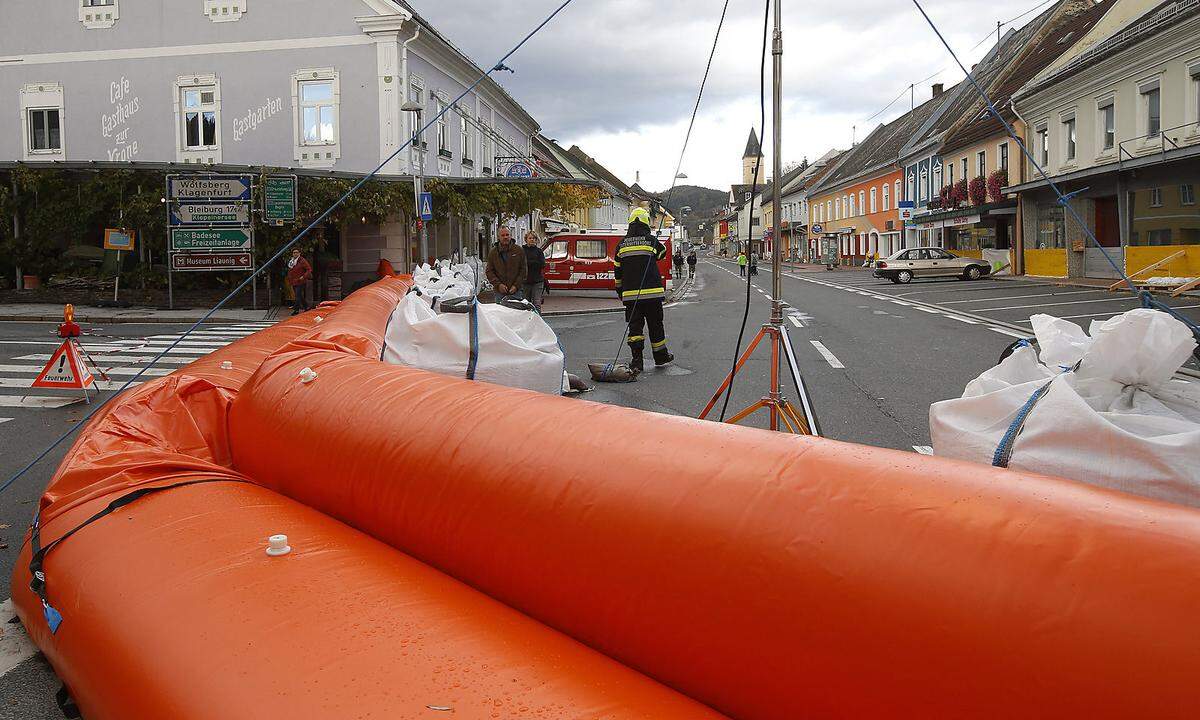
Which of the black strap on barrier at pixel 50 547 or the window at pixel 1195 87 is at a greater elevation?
the window at pixel 1195 87

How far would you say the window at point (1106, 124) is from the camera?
2761 centimetres

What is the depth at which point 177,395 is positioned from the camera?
13.4 feet

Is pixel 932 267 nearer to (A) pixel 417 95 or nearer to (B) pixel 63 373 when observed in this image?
(A) pixel 417 95

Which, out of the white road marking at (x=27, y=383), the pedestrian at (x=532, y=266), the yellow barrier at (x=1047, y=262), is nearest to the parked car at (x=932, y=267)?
the yellow barrier at (x=1047, y=262)

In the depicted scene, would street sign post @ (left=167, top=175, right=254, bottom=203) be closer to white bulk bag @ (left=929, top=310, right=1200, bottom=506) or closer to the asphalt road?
the asphalt road

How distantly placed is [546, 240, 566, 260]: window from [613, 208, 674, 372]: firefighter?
679 inches

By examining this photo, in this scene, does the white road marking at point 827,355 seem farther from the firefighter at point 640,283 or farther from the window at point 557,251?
the window at point 557,251

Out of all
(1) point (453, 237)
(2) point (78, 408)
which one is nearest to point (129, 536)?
(2) point (78, 408)

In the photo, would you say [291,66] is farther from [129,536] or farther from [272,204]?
[129,536]

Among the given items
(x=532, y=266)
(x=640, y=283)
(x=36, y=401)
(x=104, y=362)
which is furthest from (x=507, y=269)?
(x=36, y=401)

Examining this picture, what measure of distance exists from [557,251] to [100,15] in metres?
14.4

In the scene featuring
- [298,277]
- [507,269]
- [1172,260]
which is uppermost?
[1172,260]

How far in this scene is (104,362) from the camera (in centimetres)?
1163

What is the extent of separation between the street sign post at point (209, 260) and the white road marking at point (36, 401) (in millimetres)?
11614
